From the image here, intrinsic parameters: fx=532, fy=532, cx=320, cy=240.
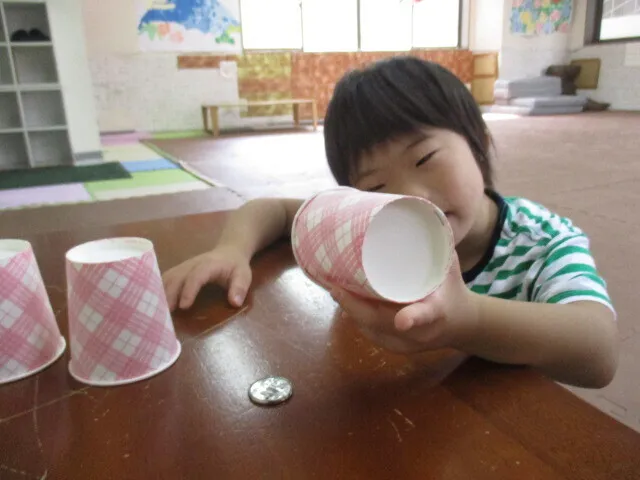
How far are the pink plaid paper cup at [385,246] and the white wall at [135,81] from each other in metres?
5.63

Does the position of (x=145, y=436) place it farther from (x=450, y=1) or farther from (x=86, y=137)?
(x=450, y=1)

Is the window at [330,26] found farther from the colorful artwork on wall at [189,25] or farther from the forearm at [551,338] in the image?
the forearm at [551,338]

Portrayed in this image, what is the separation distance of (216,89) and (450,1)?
319 centimetres

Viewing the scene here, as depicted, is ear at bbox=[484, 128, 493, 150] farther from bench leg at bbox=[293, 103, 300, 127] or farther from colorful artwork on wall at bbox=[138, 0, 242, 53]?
Answer: colorful artwork on wall at bbox=[138, 0, 242, 53]

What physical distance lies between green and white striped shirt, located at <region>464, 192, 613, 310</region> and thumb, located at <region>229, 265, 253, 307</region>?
0.33 m

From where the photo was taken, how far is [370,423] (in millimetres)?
356

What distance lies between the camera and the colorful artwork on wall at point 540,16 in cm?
649

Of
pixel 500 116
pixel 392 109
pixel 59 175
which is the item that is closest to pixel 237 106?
pixel 59 175

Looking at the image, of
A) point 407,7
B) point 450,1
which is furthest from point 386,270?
point 450,1

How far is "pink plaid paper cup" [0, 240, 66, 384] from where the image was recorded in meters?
0.42

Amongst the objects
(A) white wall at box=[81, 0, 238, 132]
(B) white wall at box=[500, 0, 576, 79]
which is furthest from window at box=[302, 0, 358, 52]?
(B) white wall at box=[500, 0, 576, 79]

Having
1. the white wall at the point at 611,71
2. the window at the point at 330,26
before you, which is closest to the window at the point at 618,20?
the white wall at the point at 611,71

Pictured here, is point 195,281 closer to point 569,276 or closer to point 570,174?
point 569,276

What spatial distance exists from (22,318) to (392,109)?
477 mm
